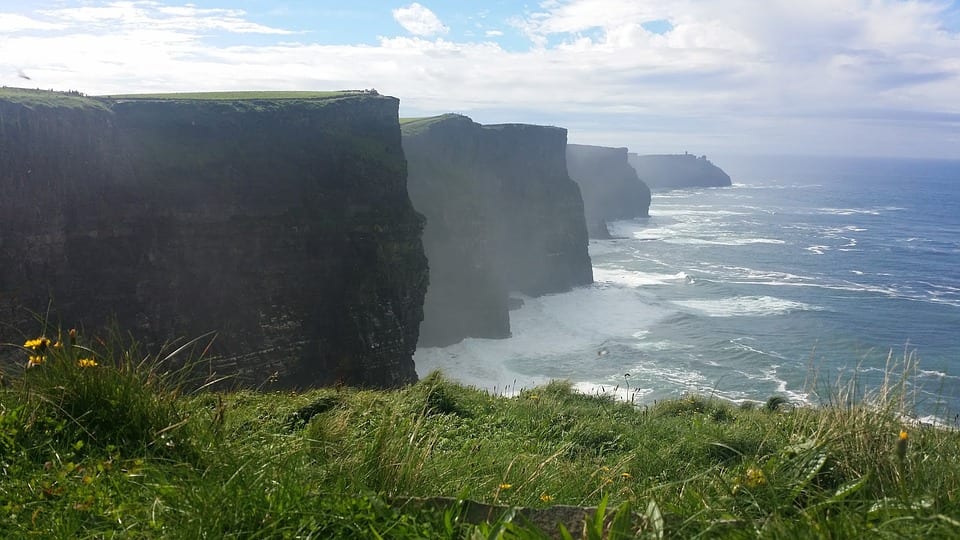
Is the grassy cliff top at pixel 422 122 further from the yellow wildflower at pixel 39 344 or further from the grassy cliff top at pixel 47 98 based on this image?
the yellow wildflower at pixel 39 344

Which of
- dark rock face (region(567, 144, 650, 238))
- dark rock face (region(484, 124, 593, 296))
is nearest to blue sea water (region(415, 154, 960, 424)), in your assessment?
dark rock face (region(484, 124, 593, 296))

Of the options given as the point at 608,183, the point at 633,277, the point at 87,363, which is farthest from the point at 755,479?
the point at 608,183

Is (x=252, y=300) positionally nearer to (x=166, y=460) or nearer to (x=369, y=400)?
(x=369, y=400)

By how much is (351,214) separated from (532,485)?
1251 inches

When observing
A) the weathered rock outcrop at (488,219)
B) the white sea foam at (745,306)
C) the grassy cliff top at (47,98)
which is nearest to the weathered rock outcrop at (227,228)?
the grassy cliff top at (47,98)

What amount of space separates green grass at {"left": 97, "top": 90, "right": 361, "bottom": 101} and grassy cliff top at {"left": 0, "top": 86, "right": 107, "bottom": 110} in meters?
1.45

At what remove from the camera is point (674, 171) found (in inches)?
7106

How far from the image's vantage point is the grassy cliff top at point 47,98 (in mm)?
26047

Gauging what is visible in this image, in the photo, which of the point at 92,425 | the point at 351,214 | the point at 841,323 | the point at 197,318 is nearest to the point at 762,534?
the point at 92,425

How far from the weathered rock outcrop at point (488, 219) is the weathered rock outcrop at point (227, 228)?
12230 millimetres

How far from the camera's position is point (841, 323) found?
156 ft

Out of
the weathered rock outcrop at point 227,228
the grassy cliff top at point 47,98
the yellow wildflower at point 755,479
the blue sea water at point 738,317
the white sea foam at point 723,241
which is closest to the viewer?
the yellow wildflower at point 755,479

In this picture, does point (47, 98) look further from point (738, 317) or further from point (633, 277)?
point (633, 277)

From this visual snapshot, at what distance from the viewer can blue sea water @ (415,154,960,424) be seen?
37.3 meters
